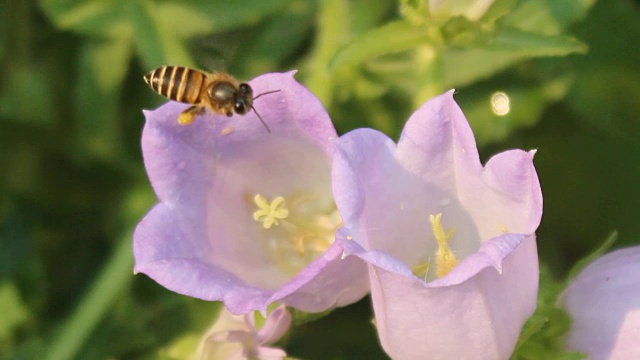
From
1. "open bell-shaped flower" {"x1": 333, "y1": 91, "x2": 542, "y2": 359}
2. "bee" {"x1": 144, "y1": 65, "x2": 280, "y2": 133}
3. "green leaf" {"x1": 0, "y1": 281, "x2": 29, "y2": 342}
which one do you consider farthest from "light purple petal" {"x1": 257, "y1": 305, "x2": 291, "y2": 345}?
"green leaf" {"x1": 0, "y1": 281, "x2": 29, "y2": 342}

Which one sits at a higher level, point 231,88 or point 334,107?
point 231,88

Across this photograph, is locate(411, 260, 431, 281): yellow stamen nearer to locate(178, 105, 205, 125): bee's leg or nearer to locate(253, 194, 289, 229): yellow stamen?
locate(253, 194, 289, 229): yellow stamen

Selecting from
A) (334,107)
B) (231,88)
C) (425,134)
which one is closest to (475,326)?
(425,134)

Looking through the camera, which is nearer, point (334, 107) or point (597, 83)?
point (334, 107)

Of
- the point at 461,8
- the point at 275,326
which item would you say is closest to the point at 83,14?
the point at 461,8

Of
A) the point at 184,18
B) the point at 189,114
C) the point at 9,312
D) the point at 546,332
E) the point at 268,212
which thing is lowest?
the point at 9,312

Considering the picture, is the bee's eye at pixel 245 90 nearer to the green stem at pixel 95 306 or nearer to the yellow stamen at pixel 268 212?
the yellow stamen at pixel 268 212

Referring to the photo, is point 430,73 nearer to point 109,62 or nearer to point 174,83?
point 174,83

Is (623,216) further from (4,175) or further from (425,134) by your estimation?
(4,175)

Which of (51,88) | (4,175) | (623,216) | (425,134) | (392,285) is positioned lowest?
(623,216)
